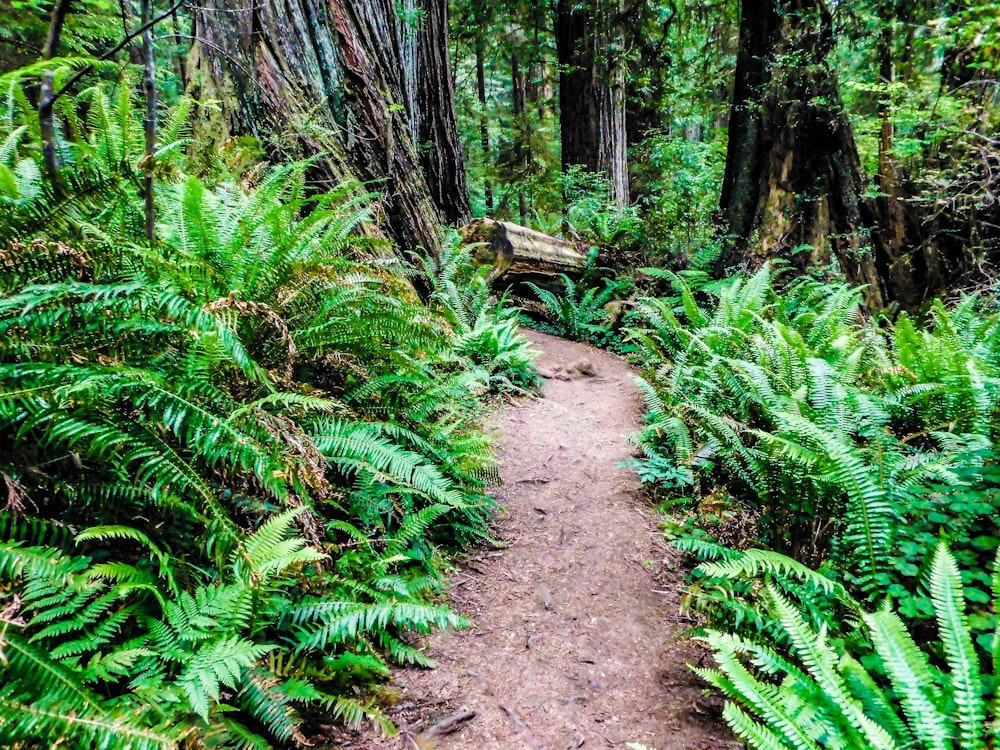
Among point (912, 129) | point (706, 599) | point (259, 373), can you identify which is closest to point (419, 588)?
point (259, 373)

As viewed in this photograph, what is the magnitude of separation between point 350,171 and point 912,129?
752 centimetres

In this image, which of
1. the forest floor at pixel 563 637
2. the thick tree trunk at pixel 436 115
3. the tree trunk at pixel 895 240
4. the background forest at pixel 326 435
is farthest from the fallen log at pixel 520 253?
the tree trunk at pixel 895 240

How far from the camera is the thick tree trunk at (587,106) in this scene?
955 cm

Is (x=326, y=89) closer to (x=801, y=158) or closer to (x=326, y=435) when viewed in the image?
(x=326, y=435)

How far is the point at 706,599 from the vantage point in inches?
108

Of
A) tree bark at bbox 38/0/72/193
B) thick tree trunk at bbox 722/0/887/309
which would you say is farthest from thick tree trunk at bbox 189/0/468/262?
thick tree trunk at bbox 722/0/887/309

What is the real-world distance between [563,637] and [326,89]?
493cm

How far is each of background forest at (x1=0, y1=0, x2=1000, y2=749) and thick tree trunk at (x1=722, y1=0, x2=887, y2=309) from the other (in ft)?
3.25

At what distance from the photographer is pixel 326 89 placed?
500 cm

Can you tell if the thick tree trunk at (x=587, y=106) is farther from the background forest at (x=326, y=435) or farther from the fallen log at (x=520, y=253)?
the background forest at (x=326, y=435)

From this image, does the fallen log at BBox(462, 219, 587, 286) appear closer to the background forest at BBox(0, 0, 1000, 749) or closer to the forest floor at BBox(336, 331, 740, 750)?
the background forest at BBox(0, 0, 1000, 749)

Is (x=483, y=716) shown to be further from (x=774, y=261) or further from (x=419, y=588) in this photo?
(x=774, y=261)

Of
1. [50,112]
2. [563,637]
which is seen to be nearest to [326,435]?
[563,637]

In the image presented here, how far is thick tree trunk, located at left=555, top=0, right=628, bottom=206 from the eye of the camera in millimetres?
9555
